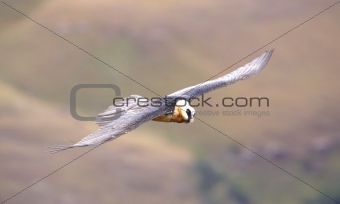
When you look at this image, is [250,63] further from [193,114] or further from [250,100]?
[193,114]

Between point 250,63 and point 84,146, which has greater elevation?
point 250,63

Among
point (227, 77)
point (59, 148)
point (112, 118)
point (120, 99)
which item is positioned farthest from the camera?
point (227, 77)

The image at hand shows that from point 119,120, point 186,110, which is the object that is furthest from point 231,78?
point 119,120

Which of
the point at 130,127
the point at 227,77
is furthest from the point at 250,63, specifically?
the point at 130,127

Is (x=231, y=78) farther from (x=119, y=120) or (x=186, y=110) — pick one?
(x=119, y=120)

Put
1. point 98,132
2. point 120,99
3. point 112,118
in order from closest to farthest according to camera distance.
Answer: point 98,132, point 112,118, point 120,99

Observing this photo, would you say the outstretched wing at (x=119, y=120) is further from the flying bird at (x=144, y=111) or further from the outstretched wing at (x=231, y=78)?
the outstretched wing at (x=231, y=78)

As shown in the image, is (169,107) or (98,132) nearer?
(98,132)
